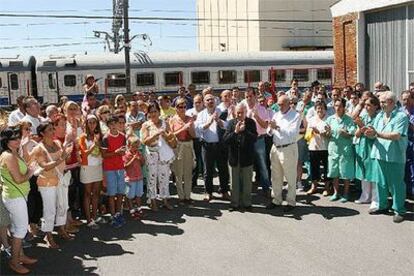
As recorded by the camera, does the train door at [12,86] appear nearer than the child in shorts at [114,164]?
No

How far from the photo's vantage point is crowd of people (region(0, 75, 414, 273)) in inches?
244

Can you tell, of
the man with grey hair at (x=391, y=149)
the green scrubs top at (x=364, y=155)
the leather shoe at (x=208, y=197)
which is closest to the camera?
the man with grey hair at (x=391, y=149)

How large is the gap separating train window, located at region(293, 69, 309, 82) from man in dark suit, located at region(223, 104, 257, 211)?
18.0 metres

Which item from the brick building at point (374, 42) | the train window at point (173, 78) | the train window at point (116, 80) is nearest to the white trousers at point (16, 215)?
the brick building at point (374, 42)

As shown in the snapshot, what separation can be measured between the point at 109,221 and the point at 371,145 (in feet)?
13.8

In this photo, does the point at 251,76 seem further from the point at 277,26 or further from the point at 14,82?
the point at 277,26

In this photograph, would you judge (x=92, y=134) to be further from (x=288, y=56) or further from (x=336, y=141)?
(x=288, y=56)

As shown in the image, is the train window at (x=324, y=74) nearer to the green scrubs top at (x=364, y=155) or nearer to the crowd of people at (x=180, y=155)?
the crowd of people at (x=180, y=155)

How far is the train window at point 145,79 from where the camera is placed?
23156 mm

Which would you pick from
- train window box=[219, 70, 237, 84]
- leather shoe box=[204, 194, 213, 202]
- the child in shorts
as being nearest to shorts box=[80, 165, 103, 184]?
the child in shorts

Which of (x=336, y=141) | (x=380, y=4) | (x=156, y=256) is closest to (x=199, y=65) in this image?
(x=380, y=4)

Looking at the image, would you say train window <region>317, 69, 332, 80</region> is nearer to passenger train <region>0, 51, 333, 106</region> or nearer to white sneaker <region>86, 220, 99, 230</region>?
passenger train <region>0, 51, 333, 106</region>

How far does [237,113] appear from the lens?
25.7ft

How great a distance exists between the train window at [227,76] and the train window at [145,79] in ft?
10.9
